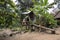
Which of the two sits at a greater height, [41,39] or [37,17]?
[37,17]

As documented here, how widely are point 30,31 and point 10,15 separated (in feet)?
8.37

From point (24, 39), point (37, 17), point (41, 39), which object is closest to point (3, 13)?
point (24, 39)

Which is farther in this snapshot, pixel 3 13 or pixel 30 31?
pixel 30 31

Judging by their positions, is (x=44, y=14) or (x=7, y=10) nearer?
(x=7, y=10)

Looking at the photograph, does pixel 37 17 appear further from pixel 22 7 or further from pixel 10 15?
pixel 22 7

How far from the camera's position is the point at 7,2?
734cm

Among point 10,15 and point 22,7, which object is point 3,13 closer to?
point 10,15

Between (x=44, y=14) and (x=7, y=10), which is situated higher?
(x=7, y=10)

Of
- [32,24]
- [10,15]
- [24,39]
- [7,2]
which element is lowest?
[24,39]

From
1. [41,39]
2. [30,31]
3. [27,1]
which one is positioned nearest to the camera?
[41,39]

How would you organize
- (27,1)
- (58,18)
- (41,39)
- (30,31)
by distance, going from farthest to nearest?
1. (27,1)
2. (58,18)
3. (30,31)
4. (41,39)

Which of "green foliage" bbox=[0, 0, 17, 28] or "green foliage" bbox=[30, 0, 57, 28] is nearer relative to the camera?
"green foliage" bbox=[0, 0, 17, 28]

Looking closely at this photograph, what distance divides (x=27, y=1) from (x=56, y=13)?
302 cm

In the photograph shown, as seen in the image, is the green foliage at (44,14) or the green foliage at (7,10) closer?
the green foliage at (7,10)
